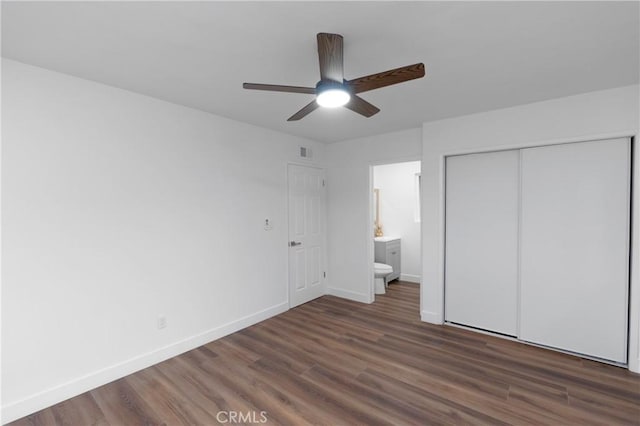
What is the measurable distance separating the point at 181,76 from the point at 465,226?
127 inches

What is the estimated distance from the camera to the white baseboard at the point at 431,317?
11.6 feet

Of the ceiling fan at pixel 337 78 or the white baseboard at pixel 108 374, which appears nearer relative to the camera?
the ceiling fan at pixel 337 78

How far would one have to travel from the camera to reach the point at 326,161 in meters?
4.73

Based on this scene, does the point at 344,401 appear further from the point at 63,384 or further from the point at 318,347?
the point at 63,384

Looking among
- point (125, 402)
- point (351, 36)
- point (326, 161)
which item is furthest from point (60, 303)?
point (326, 161)

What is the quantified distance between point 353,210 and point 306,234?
80 centimetres

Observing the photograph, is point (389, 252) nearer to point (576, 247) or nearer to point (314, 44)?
point (576, 247)

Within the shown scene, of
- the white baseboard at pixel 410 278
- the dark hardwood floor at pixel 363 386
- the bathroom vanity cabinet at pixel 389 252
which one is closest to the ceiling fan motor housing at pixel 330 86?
the dark hardwood floor at pixel 363 386

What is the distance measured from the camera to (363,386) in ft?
7.67

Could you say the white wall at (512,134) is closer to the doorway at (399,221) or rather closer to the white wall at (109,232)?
the doorway at (399,221)

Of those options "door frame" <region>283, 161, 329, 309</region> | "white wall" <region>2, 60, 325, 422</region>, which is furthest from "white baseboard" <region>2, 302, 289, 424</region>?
"door frame" <region>283, 161, 329, 309</region>

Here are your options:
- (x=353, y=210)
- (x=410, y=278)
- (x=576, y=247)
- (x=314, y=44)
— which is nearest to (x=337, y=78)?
(x=314, y=44)

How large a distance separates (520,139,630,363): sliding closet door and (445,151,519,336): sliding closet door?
0.13 meters

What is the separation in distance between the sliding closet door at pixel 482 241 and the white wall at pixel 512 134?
0.42 ft
